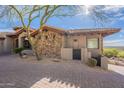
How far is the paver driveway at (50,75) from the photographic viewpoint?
572 cm

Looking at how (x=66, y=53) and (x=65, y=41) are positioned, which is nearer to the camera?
(x=66, y=53)

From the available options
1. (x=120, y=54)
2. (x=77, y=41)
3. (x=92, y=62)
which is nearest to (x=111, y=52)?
(x=120, y=54)

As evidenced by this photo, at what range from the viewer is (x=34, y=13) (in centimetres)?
786

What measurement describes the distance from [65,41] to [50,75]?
11.7 feet

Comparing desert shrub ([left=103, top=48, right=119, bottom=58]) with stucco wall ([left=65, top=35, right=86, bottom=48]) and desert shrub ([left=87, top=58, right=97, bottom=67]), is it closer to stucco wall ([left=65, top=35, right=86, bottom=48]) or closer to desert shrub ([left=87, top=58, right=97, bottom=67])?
desert shrub ([left=87, top=58, right=97, bottom=67])

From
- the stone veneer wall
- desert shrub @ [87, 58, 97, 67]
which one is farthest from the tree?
desert shrub @ [87, 58, 97, 67]

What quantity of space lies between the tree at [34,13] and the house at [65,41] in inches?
16.5

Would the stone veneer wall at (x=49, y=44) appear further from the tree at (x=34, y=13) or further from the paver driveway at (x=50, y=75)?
the paver driveway at (x=50, y=75)

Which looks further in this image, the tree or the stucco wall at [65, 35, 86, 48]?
the stucco wall at [65, 35, 86, 48]

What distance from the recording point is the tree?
284 inches

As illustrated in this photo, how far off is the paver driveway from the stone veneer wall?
80cm

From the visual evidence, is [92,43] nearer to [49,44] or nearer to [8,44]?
[49,44]
